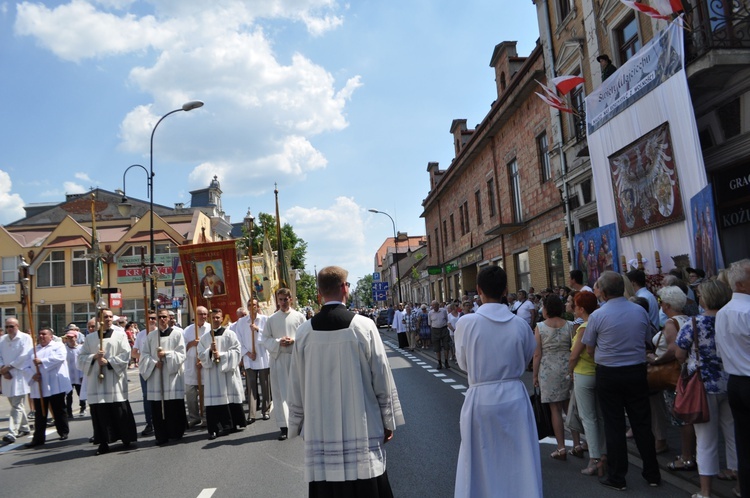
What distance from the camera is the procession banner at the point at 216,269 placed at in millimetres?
14062

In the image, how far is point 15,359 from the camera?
10.2m

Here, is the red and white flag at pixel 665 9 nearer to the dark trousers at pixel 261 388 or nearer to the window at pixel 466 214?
the dark trousers at pixel 261 388

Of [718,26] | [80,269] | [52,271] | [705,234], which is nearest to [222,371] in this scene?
[705,234]

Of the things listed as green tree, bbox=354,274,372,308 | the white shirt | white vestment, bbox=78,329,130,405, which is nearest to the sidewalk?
the white shirt

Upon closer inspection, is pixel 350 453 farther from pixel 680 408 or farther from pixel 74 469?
pixel 74 469

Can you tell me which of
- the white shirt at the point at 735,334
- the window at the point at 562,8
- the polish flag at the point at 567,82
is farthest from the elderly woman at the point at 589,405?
the window at the point at 562,8

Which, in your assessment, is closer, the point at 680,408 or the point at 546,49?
the point at 680,408

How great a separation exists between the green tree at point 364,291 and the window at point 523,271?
112 meters

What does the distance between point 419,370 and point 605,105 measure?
8.35 m

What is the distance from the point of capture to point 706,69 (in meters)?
9.77

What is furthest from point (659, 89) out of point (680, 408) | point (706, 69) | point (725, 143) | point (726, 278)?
point (680, 408)

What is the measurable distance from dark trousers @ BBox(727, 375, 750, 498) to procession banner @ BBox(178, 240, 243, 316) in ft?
37.5

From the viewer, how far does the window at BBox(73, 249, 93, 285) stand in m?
42.9

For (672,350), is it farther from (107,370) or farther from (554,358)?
(107,370)
